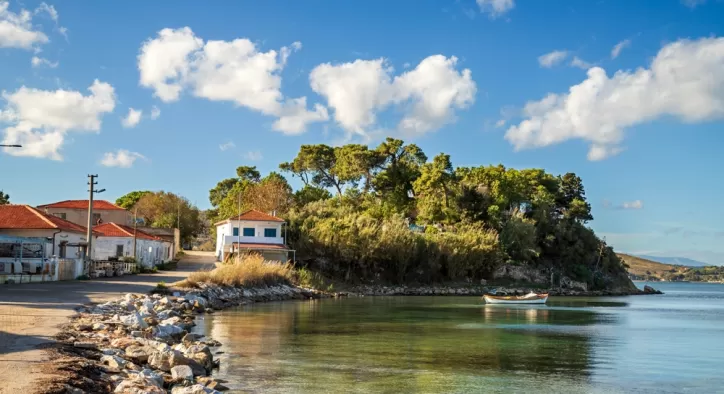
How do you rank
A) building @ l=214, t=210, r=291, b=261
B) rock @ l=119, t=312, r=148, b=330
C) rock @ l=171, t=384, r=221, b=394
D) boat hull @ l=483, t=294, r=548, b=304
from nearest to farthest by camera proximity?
rock @ l=171, t=384, r=221, b=394 < rock @ l=119, t=312, r=148, b=330 < boat hull @ l=483, t=294, r=548, b=304 < building @ l=214, t=210, r=291, b=261

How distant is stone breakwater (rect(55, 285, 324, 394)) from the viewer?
38.1ft

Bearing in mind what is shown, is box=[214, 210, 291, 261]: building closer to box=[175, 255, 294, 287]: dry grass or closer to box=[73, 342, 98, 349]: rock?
box=[175, 255, 294, 287]: dry grass

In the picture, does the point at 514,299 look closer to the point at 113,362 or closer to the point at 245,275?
the point at 245,275

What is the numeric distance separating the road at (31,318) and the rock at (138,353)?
161cm

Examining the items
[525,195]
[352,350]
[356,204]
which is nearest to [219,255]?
[356,204]

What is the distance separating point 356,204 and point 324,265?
1436 cm

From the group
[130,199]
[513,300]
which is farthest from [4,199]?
[513,300]

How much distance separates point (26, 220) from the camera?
4047cm

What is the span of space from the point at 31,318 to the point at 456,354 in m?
11.7

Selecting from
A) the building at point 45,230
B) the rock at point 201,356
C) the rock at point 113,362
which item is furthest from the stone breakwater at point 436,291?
the rock at point 113,362

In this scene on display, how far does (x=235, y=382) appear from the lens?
14.7 m

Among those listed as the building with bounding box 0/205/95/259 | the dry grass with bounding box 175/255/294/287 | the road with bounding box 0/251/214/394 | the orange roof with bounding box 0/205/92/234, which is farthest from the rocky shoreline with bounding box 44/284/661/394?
the orange roof with bounding box 0/205/92/234

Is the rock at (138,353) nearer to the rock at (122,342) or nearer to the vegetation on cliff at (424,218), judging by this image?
the rock at (122,342)

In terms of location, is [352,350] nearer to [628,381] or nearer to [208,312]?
[628,381]
